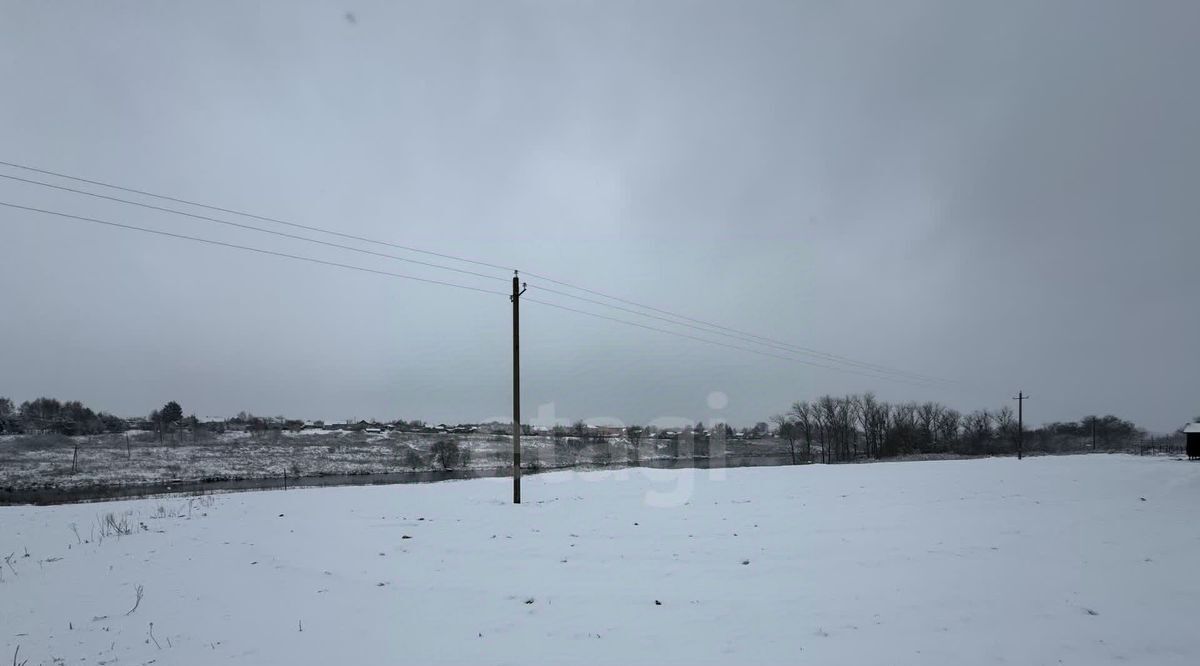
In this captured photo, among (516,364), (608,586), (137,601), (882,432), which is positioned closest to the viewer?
(137,601)

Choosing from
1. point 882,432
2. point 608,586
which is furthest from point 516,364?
point 882,432

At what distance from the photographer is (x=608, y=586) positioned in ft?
24.2

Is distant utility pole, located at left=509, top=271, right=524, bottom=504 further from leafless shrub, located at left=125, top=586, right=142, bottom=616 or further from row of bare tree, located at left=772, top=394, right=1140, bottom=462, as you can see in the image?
row of bare tree, located at left=772, top=394, right=1140, bottom=462

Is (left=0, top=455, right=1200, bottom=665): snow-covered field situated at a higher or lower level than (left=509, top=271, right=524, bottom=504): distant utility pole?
lower

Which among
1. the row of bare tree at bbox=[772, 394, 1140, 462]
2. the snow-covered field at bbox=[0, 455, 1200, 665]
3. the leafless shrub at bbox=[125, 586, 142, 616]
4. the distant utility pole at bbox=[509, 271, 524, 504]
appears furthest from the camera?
the row of bare tree at bbox=[772, 394, 1140, 462]

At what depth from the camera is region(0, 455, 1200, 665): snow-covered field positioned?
5.31m

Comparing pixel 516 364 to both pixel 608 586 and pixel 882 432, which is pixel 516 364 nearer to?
pixel 608 586

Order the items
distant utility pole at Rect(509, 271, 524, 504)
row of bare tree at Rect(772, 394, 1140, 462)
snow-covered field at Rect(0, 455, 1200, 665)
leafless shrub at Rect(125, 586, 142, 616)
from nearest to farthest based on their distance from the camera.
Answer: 1. snow-covered field at Rect(0, 455, 1200, 665)
2. leafless shrub at Rect(125, 586, 142, 616)
3. distant utility pole at Rect(509, 271, 524, 504)
4. row of bare tree at Rect(772, 394, 1140, 462)

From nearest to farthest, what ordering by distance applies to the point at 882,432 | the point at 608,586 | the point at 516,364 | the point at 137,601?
the point at 137,601 < the point at 608,586 < the point at 516,364 < the point at 882,432

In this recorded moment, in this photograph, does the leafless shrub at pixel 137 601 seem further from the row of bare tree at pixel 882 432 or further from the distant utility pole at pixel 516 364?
the row of bare tree at pixel 882 432

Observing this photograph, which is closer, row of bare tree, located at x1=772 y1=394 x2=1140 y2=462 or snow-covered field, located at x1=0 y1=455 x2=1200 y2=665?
snow-covered field, located at x1=0 y1=455 x2=1200 y2=665

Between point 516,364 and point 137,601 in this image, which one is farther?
point 516,364

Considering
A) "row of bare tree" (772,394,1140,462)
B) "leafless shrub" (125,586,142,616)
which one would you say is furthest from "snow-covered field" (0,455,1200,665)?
"row of bare tree" (772,394,1140,462)

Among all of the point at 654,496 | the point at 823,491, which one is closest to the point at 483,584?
the point at 654,496
